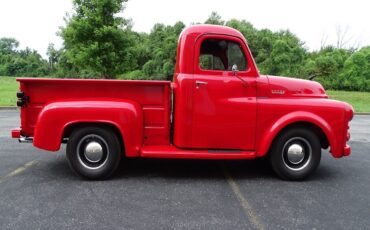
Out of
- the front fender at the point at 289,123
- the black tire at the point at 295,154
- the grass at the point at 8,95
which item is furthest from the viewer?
the grass at the point at 8,95

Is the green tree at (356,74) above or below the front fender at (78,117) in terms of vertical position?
above

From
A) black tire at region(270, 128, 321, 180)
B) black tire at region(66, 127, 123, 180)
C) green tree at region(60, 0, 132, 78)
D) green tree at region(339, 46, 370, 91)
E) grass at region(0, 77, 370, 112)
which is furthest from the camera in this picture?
green tree at region(339, 46, 370, 91)

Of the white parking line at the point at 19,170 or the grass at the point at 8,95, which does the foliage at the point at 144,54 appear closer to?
the white parking line at the point at 19,170

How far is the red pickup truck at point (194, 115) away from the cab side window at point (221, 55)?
14mm

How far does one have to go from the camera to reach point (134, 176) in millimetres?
5145

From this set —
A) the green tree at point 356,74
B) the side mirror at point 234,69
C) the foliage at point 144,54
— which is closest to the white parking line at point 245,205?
the side mirror at point 234,69

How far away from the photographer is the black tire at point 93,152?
4781 mm

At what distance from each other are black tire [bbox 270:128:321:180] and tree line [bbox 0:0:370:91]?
1.37 metres

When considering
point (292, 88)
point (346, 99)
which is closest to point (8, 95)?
point (292, 88)

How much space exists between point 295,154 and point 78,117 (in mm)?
3046

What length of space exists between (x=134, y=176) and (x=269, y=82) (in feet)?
7.78

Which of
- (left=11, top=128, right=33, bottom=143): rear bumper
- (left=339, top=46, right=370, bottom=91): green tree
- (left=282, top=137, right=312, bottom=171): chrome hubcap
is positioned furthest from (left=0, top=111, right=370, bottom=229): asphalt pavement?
(left=339, top=46, right=370, bottom=91): green tree

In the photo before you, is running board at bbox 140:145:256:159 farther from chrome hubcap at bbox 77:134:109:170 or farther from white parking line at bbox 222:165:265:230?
chrome hubcap at bbox 77:134:109:170

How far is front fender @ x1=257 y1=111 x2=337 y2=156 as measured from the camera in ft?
16.0
